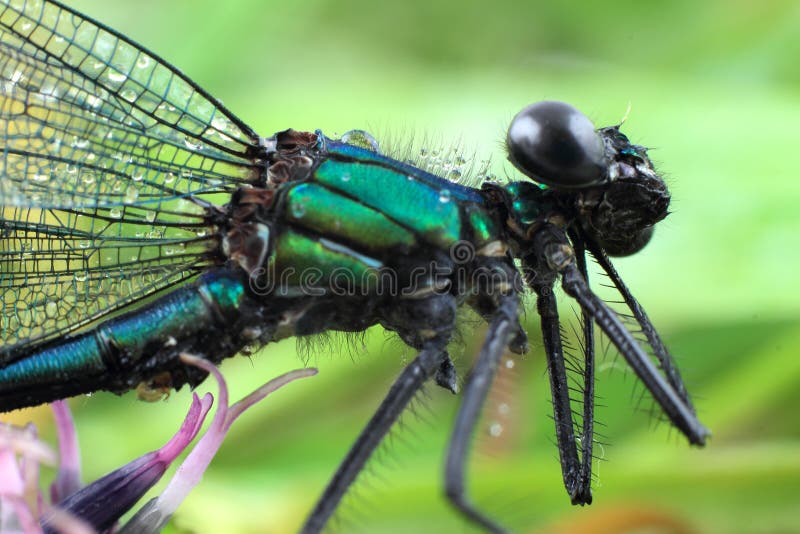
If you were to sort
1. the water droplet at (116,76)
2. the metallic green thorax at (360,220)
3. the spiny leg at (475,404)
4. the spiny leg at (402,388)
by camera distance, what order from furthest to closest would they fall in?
the water droplet at (116,76) → the metallic green thorax at (360,220) → the spiny leg at (402,388) → the spiny leg at (475,404)

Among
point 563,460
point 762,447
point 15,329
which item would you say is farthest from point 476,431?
point 762,447

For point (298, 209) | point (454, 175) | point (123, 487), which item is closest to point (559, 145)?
point (454, 175)

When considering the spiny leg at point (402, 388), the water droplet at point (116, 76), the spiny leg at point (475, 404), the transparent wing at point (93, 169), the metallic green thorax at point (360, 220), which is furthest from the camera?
the water droplet at point (116, 76)

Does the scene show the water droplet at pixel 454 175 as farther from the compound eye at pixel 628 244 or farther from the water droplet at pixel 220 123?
the water droplet at pixel 220 123

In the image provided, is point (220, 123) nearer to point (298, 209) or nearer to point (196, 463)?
point (298, 209)

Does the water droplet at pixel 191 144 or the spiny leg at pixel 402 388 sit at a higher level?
the water droplet at pixel 191 144

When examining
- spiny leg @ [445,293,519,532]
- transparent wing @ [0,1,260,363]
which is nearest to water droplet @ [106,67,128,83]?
transparent wing @ [0,1,260,363]

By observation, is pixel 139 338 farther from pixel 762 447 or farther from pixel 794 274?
pixel 794 274

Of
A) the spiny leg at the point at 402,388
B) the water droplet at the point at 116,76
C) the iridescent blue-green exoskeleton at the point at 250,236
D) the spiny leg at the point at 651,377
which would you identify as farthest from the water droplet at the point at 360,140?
the spiny leg at the point at 651,377
